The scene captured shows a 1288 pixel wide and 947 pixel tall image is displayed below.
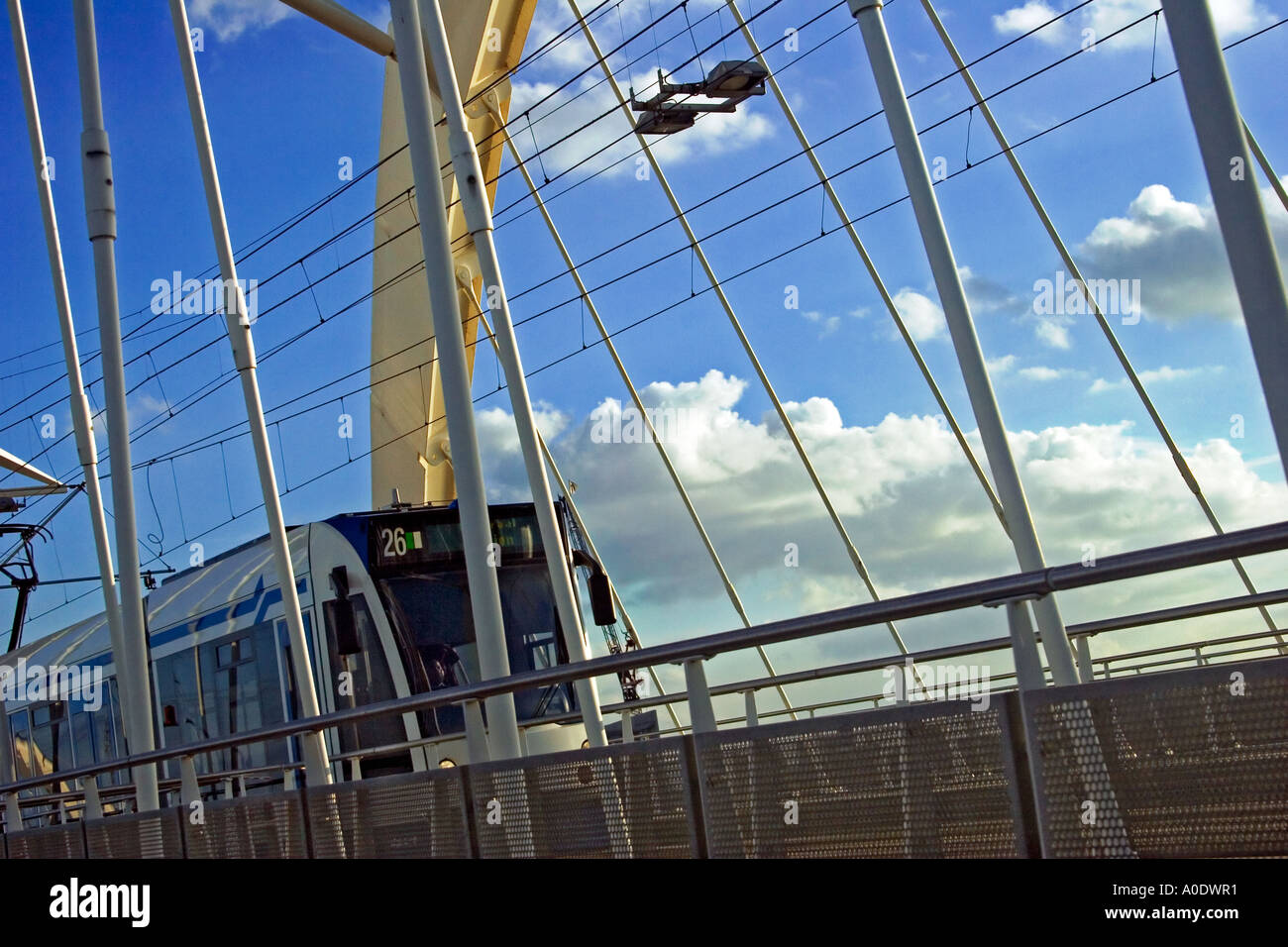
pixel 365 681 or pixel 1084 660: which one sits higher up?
pixel 365 681

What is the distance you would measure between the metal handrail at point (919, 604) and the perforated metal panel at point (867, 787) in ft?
1.10

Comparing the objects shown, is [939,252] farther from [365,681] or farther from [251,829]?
[365,681]

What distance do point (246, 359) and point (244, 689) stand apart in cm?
351

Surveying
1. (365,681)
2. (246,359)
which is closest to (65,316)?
(246,359)

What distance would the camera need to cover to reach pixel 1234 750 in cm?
393

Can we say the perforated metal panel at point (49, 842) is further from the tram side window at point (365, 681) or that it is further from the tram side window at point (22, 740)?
the tram side window at point (22, 740)

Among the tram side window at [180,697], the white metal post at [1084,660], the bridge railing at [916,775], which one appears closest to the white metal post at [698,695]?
the bridge railing at [916,775]

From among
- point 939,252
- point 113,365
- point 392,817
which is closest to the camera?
point 392,817

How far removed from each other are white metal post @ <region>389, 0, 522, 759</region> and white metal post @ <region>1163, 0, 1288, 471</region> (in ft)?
14.3

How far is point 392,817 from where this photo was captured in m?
7.07

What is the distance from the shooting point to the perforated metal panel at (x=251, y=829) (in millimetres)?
7797
